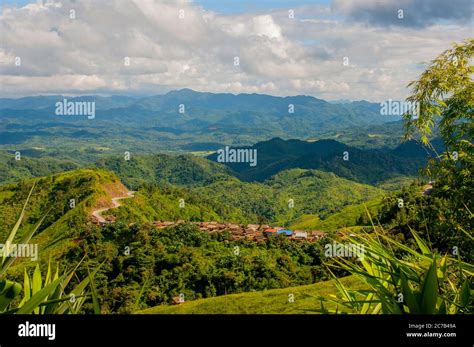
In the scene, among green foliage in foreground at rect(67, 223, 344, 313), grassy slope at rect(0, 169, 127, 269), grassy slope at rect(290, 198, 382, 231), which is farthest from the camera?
grassy slope at rect(290, 198, 382, 231)

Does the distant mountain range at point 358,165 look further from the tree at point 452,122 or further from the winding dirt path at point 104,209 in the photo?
the tree at point 452,122

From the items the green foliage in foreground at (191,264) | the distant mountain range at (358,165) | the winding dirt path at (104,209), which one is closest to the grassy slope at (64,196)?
the winding dirt path at (104,209)

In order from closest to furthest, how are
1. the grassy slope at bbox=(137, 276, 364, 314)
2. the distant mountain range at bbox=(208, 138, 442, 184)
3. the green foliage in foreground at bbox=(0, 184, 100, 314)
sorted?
the green foliage in foreground at bbox=(0, 184, 100, 314) → the grassy slope at bbox=(137, 276, 364, 314) → the distant mountain range at bbox=(208, 138, 442, 184)

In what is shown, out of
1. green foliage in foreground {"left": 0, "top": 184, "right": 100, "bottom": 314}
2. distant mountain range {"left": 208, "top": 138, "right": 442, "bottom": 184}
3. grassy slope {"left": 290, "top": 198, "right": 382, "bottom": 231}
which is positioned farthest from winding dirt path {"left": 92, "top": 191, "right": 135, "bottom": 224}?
distant mountain range {"left": 208, "top": 138, "right": 442, "bottom": 184}

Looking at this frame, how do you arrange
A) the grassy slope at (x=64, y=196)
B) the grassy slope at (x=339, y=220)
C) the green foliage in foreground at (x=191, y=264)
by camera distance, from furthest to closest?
the grassy slope at (x=339, y=220), the grassy slope at (x=64, y=196), the green foliage in foreground at (x=191, y=264)

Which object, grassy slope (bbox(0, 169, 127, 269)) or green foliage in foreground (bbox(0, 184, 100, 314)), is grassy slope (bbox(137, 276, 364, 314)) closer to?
green foliage in foreground (bbox(0, 184, 100, 314))

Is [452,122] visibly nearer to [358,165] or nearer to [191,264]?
[191,264]

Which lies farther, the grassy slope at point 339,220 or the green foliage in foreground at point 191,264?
the grassy slope at point 339,220

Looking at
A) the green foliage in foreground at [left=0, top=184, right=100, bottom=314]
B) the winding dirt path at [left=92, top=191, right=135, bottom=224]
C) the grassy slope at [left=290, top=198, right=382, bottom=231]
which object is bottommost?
the grassy slope at [left=290, top=198, right=382, bottom=231]

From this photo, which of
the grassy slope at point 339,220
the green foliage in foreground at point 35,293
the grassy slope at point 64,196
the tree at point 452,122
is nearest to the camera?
the green foliage in foreground at point 35,293


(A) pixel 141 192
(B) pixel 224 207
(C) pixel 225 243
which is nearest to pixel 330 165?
(B) pixel 224 207
